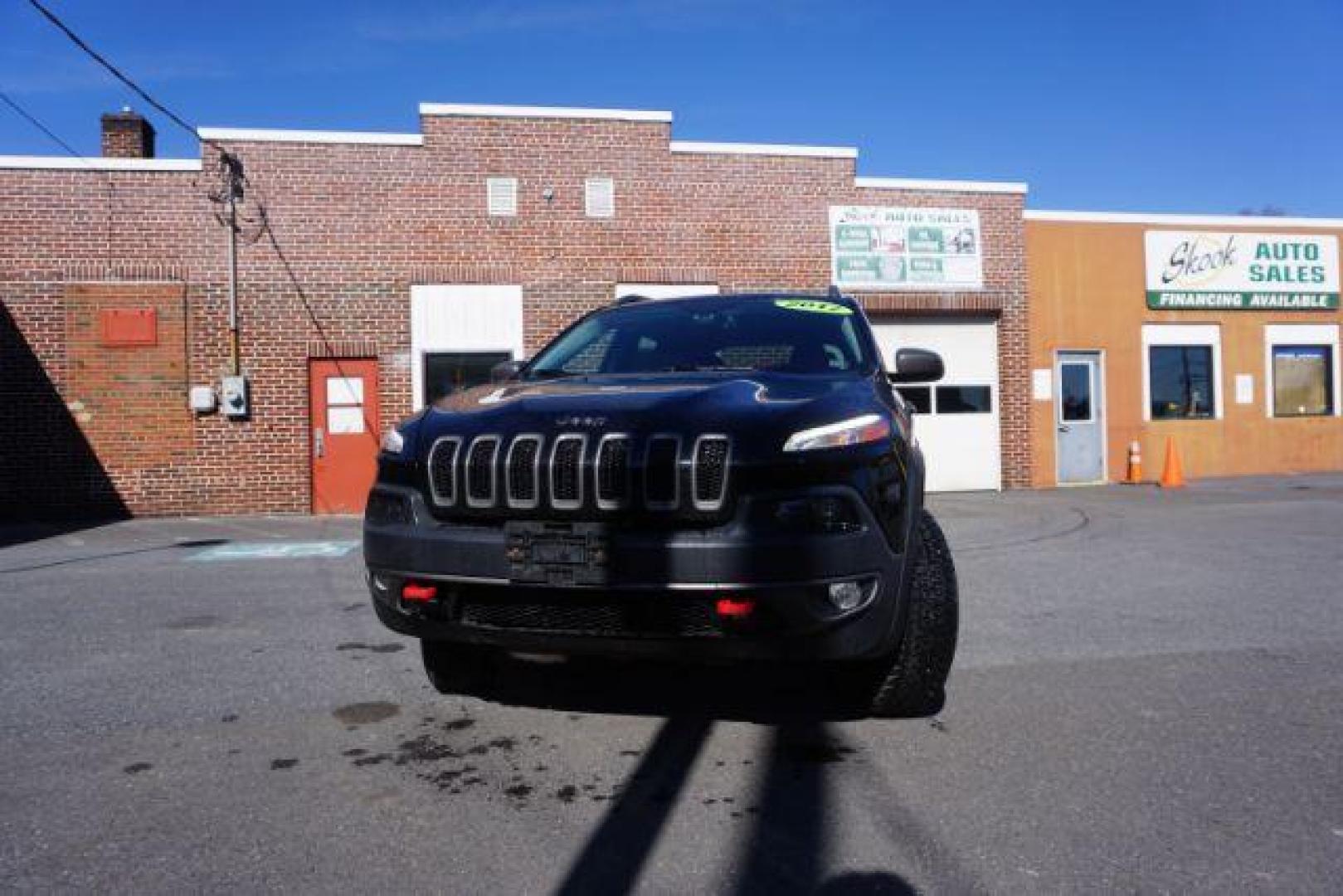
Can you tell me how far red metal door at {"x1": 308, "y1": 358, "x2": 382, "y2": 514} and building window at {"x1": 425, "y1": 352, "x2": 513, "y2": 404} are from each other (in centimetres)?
75

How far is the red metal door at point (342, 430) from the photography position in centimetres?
1284

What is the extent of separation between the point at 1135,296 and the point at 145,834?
16608 millimetres

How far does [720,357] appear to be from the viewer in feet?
13.3

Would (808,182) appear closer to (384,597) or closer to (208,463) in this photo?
(208,463)

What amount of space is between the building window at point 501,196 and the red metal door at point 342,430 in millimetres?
2781

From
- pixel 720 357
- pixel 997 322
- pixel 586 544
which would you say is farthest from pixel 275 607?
pixel 997 322

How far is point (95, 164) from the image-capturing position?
480 inches

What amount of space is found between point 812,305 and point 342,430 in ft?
32.5

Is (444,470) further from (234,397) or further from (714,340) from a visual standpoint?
(234,397)

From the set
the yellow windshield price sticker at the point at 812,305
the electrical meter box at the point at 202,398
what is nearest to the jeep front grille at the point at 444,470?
the yellow windshield price sticker at the point at 812,305

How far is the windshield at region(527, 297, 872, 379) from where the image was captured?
13.1 ft

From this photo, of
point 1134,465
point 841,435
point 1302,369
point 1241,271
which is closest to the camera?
point 841,435

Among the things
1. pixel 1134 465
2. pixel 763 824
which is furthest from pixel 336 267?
pixel 1134 465

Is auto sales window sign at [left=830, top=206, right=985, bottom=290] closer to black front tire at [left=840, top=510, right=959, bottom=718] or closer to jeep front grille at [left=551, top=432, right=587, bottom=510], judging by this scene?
black front tire at [left=840, top=510, right=959, bottom=718]
